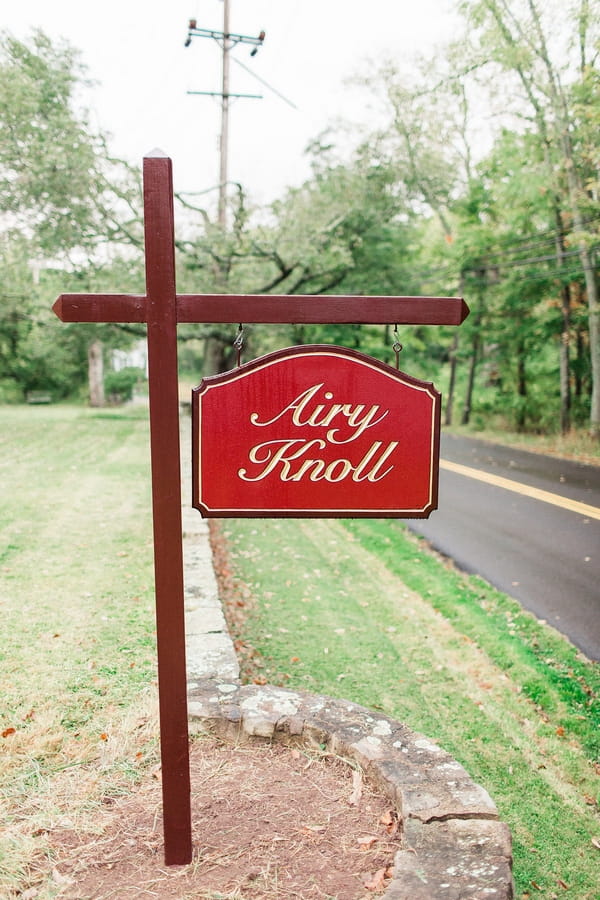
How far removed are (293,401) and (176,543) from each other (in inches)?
27.2

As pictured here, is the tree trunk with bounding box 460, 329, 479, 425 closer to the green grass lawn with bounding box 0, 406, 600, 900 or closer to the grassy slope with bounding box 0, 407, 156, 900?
the green grass lawn with bounding box 0, 406, 600, 900

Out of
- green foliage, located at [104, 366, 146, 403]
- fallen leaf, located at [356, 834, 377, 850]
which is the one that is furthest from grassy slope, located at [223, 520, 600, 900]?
green foliage, located at [104, 366, 146, 403]

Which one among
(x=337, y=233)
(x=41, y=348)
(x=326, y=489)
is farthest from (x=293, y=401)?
(x=41, y=348)

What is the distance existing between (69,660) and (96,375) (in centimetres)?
2641

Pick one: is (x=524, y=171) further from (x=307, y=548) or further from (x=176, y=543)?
(x=176, y=543)

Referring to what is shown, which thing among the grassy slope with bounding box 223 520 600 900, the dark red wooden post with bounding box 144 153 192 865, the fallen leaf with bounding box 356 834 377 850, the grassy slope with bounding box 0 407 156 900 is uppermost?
the dark red wooden post with bounding box 144 153 192 865

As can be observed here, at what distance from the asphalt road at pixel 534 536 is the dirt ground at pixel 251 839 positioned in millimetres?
3101

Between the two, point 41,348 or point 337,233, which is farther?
point 41,348

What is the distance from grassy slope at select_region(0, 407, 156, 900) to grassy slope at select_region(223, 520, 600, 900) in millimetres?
1076

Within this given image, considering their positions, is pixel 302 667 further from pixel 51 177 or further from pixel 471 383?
pixel 471 383

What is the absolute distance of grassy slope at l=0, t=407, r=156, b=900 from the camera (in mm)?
2896

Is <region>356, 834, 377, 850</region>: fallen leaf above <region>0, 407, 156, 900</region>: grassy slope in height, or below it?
below

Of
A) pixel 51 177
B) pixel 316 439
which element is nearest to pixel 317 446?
pixel 316 439

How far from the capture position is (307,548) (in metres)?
7.88
